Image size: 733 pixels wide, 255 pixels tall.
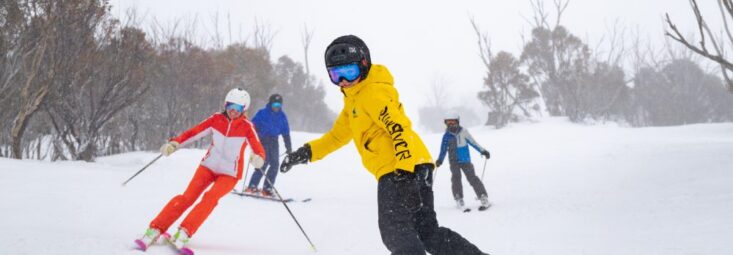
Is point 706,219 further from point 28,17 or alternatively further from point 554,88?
point 554,88

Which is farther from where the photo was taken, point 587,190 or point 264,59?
point 264,59

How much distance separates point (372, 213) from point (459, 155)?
5.35 ft

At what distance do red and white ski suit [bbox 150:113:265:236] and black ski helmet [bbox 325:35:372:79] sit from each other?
5.31 feet

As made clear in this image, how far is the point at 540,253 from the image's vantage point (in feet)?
11.9

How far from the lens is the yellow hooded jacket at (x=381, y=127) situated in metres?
2.21

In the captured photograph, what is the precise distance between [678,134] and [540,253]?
15943mm

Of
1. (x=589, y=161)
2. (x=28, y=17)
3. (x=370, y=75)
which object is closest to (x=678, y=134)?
(x=589, y=161)

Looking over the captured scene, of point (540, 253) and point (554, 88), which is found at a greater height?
point (554, 88)

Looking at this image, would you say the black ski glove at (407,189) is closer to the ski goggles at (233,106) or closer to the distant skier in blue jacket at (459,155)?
the ski goggles at (233,106)

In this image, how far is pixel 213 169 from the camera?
3697 millimetres

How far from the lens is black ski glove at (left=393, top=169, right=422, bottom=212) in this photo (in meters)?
2.21

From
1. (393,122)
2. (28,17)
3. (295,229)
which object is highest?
(28,17)

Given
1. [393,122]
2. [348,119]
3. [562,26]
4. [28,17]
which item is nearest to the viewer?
[393,122]

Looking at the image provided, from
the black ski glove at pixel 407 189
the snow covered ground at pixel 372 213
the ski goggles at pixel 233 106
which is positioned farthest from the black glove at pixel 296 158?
the ski goggles at pixel 233 106
